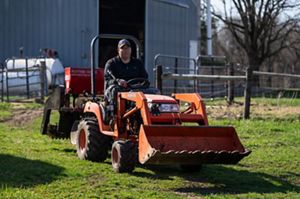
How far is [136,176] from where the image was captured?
8977 mm

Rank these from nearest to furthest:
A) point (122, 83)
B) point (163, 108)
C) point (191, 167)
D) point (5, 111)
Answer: point (163, 108), point (191, 167), point (122, 83), point (5, 111)

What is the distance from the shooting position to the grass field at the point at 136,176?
7961 mm

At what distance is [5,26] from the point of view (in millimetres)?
26891

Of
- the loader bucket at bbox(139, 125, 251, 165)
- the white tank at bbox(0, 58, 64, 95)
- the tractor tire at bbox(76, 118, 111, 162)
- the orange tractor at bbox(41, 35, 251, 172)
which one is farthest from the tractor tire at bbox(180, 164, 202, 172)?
the white tank at bbox(0, 58, 64, 95)

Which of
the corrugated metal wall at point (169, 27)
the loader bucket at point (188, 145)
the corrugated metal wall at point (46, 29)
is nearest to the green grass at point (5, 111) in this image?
the corrugated metal wall at point (46, 29)

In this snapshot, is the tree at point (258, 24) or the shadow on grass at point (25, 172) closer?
the shadow on grass at point (25, 172)

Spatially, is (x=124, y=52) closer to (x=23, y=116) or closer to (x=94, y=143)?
(x=94, y=143)

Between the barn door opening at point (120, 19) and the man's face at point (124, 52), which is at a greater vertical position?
the barn door opening at point (120, 19)

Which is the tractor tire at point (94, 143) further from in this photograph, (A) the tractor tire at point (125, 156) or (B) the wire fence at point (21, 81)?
(B) the wire fence at point (21, 81)

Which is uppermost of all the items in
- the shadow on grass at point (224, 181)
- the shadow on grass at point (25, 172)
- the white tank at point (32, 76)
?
the white tank at point (32, 76)

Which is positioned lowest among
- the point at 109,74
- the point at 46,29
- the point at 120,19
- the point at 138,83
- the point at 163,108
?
the point at 163,108

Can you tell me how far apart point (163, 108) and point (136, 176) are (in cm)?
98

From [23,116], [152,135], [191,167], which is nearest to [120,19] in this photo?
[23,116]

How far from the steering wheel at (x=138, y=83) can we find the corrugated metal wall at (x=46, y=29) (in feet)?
55.4
